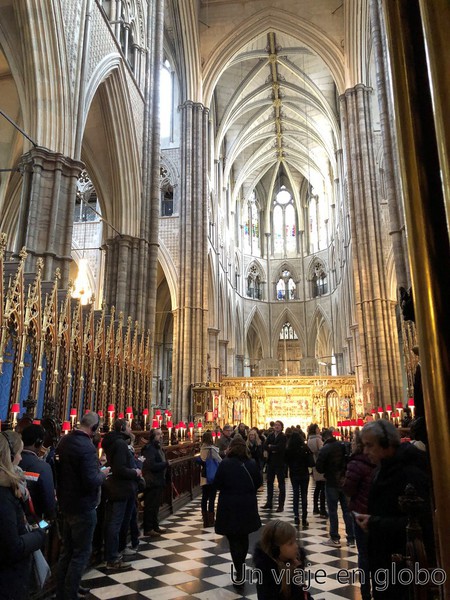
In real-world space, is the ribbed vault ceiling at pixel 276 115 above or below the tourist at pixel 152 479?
above

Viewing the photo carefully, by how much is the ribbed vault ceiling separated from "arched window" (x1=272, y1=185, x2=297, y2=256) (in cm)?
116

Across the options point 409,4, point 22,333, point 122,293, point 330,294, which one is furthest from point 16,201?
point 330,294

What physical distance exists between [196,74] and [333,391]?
16415 mm

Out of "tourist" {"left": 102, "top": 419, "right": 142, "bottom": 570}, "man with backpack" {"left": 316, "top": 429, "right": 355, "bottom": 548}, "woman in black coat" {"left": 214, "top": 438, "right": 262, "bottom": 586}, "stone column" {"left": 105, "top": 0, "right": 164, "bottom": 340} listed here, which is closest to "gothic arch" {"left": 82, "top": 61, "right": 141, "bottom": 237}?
"stone column" {"left": 105, "top": 0, "right": 164, "bottom": 340}

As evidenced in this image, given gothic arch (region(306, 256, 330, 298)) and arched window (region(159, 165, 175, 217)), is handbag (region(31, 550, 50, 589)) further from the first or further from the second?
gothic arch (region(306, 256, 330, 298))

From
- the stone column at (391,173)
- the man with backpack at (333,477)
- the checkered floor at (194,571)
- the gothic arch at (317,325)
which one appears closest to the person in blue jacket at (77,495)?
the checkered floor at (194,571)

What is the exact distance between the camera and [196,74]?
2348 centimetres

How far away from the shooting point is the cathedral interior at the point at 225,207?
1180 millimetres

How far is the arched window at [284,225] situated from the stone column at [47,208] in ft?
99.0

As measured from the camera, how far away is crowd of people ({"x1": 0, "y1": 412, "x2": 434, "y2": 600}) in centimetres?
221

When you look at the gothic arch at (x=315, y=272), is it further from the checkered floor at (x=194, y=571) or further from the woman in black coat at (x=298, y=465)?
the checkered floor at (x=194, y=571)

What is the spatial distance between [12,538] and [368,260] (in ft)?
58.8

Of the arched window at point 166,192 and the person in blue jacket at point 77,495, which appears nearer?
the person in blue jacket at point 77,495

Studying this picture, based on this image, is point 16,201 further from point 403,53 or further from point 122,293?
point 403,53
